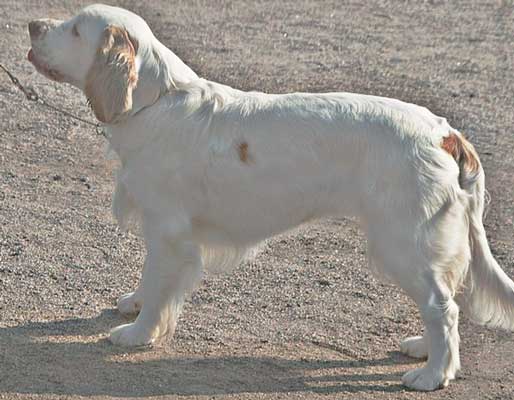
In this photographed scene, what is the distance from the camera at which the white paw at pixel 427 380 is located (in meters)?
6.17

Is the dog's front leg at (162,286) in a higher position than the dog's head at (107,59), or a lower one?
lower

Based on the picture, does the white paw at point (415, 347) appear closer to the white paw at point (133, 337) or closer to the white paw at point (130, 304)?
the white paw at point (133, 337)

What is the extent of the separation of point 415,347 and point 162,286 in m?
1.45

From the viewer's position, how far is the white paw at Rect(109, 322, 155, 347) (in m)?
6.57

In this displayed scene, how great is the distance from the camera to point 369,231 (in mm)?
6148

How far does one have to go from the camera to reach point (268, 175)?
20.3 ft

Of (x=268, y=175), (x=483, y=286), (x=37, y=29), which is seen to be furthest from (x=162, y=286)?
(x=483, y=286)

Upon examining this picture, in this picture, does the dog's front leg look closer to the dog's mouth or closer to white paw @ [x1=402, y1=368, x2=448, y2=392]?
the dog's mouth

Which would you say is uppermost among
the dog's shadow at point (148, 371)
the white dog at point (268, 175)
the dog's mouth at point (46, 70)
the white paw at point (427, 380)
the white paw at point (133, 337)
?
the dog's mouth at point (46, 70)

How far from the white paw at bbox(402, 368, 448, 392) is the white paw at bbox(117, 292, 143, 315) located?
66.9 inches

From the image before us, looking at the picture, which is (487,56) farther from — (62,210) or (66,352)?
(66,352)

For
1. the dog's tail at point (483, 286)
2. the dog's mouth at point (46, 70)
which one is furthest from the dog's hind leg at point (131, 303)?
the dog's tail at point (483, 286)

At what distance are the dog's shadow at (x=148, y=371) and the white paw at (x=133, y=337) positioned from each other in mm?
48

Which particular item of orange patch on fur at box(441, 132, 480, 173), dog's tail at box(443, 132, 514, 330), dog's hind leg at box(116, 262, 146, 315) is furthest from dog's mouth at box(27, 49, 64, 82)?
dog's tail at box(443, 132, 514, 330)
